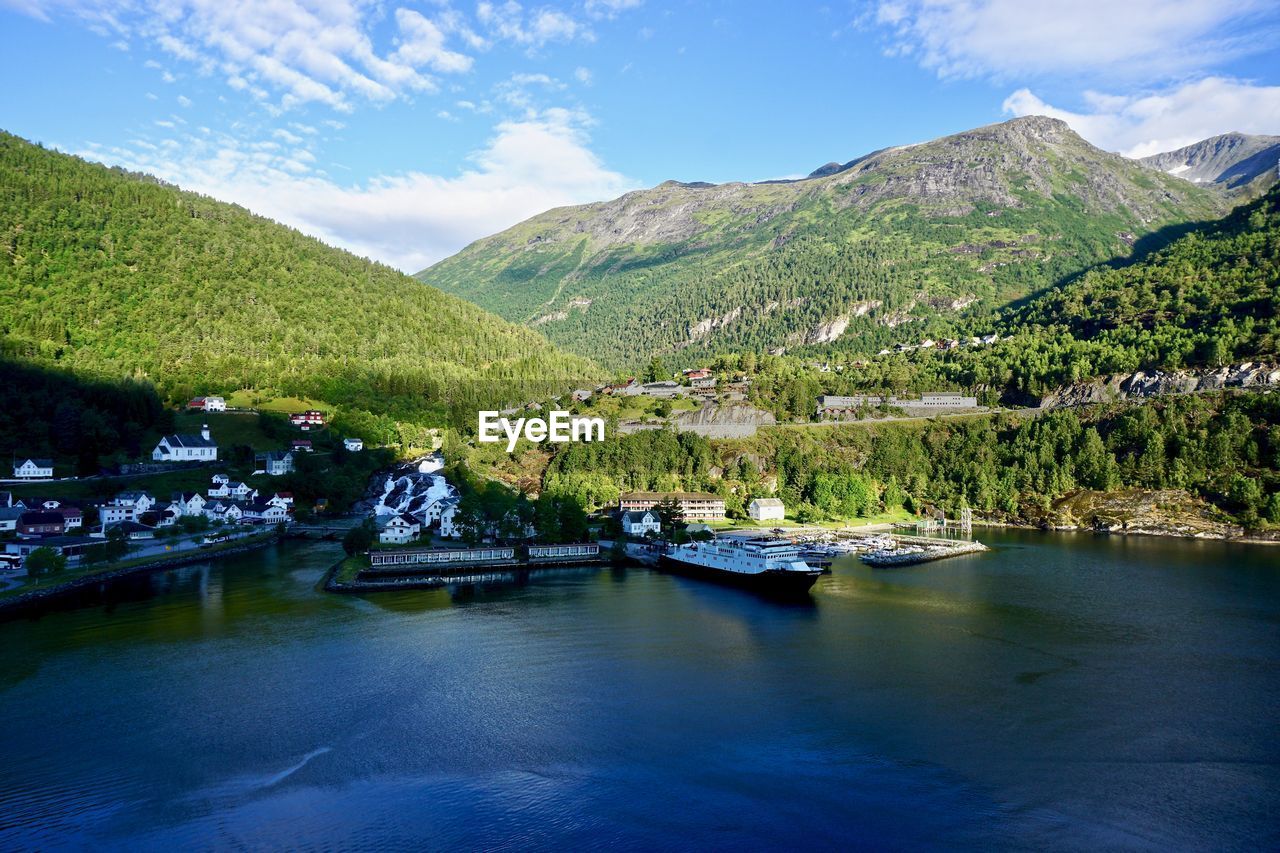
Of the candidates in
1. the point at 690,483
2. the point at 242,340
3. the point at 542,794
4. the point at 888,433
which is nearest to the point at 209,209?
the point at 242,340

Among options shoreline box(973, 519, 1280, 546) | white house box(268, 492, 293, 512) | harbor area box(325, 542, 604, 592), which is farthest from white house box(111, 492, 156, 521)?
shoreline box(973, 519, 1280, 546)

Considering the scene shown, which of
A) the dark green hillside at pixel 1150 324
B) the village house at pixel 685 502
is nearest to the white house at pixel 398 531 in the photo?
the village house at pixel 685 502

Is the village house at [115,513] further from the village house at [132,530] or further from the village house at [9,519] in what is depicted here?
the village house at [9,519]

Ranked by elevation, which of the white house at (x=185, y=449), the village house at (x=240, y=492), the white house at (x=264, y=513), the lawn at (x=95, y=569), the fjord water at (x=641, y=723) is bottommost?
the fjord water at (x=641, y=723)

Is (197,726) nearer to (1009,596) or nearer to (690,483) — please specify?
(1009,596)

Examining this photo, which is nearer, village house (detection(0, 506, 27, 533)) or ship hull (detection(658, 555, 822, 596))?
ship hull (detection(658, 555, 822, 596))

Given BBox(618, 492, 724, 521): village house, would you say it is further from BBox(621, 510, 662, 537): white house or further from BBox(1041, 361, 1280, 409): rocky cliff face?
BBox(1041, 361, 1280, 409): rocky cliff face

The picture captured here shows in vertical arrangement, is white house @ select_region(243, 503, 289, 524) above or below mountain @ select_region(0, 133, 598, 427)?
below

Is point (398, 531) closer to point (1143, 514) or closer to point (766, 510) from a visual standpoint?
point (766, 510)
